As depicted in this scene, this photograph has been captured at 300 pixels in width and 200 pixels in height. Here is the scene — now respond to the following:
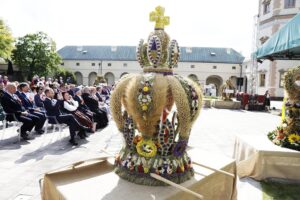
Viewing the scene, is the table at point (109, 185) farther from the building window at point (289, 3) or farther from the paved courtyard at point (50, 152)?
the building window at point (289, 3)

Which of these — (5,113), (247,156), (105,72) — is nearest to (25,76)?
(105,72)

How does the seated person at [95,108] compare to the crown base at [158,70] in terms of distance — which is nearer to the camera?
the crown base at [158,70]

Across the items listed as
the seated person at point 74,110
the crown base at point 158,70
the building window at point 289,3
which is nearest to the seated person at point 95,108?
the seated person at point 74,110

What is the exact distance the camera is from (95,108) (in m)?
10.3

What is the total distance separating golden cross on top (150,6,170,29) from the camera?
2.93m

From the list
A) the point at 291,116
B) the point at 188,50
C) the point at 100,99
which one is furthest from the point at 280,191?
the point at 188,50

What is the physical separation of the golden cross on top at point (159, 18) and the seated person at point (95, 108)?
24.6 ft

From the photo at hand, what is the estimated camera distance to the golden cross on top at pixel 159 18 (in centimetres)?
293

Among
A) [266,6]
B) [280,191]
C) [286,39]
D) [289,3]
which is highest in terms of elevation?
[266,6]

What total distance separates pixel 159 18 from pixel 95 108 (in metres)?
7.72

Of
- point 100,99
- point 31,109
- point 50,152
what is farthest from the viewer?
point 100,99

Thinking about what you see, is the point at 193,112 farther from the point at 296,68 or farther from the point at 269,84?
the point at 269,84

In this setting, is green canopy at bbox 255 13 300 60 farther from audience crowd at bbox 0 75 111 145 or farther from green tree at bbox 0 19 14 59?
green tree at bbox 0 19 14 59

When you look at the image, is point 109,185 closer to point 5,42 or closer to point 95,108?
point 95,108
